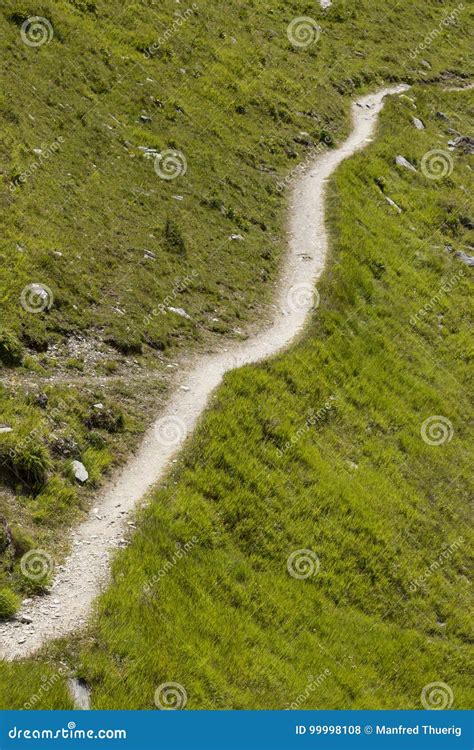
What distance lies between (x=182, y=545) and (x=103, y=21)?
2638 cm

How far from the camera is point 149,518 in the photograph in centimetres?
1518

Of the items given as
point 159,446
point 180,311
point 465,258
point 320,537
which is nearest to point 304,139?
point 465,258

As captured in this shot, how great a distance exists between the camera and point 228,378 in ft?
66.8

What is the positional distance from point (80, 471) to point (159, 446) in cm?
232

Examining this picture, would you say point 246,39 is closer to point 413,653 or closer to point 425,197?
point 425,197

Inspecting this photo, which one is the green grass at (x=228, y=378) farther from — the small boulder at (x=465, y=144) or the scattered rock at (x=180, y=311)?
the small boulder at (x=465, y=144)

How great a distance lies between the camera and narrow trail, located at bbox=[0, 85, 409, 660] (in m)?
12.4

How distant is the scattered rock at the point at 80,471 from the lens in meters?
15.6

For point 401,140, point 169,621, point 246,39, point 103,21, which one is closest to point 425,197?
point 401,140

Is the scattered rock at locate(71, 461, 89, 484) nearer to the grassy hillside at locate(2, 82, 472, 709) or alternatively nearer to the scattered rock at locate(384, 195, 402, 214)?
the grassy hillside at locate(2, 82, 472, 709)

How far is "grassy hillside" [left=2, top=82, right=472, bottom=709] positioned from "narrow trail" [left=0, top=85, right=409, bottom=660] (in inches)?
17.4

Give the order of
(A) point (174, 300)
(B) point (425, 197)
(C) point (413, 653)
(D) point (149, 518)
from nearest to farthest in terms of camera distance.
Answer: (D) point (149, 518) < (C) point (413, 653) < (A) point (174, 300) < (B) point (425, 197)

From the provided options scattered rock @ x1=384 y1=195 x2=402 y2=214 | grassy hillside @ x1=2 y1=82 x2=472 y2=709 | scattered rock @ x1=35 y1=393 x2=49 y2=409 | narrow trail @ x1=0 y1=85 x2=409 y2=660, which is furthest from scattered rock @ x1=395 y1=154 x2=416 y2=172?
scattered rock @ x1=35 y1=393 x2=49 y2=409

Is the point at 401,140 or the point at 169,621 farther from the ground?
the point at 401,140
